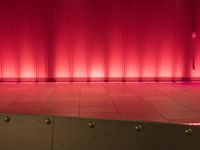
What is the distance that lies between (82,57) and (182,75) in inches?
126

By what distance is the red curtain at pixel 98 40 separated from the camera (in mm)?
10984

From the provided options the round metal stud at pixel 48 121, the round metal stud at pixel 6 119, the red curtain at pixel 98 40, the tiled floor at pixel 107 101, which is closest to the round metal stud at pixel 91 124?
the round metal stud at pixel 48 121

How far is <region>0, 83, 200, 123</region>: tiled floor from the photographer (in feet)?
19.8

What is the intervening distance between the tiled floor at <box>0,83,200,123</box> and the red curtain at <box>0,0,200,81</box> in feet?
3.37

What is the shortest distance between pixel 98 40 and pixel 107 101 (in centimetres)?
406

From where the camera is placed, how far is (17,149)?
110 inches

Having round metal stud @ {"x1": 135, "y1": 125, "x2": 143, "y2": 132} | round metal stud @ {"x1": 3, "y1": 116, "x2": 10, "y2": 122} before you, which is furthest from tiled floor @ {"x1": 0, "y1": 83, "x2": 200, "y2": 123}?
round metal stud @ {"x1": 3, "y1": 116, "x2": 10, "y2": 122}

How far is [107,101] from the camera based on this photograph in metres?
7.39

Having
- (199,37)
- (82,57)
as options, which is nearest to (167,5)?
(199,37)

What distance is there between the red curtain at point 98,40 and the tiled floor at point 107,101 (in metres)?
1.03

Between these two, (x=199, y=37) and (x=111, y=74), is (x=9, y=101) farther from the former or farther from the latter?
(x=199, y=37)

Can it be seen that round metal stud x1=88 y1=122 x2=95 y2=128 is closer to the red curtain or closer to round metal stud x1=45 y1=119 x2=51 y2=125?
round metal stud x1=45 y1=119 x2=51 y2=125

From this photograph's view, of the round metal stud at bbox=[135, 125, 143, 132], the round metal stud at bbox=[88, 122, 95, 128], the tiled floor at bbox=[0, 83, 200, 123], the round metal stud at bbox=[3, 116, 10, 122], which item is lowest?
the tiled floor at bbox=[0, 83, 200, 123]

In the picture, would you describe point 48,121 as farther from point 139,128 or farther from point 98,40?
point 98,40
